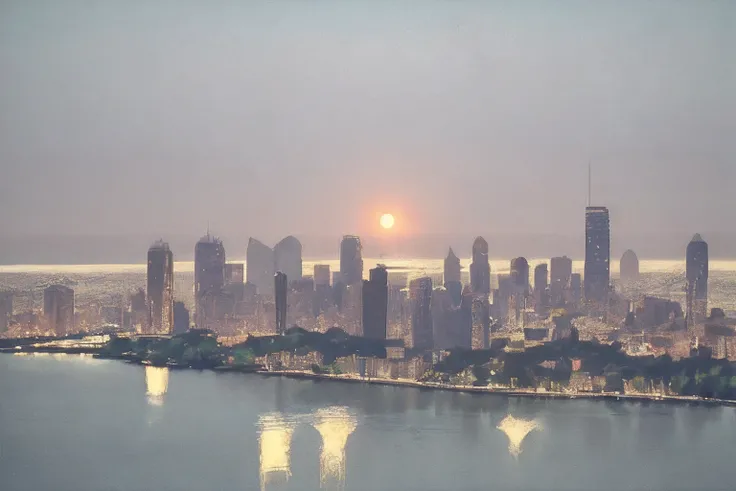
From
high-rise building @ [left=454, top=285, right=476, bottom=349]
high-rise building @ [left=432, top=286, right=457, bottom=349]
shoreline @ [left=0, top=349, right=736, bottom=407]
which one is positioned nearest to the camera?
shoreline @ [left=0, top=349, right=736, bottom=407]

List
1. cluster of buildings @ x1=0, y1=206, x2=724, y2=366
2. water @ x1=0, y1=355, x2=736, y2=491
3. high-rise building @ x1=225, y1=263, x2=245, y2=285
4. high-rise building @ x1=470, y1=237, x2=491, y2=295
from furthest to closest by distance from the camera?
high-rise building @ x1=225, y1=263, x2=245, y2=285 < high-rise building @ x1=470, y1=237, x2=491, y2=295 < cluster of buildings @ x1=0, y1=206, x2=724, y2=366 < water @ x1=0, y1=355, x2=736, y2=491

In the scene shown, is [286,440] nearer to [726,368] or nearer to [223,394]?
[223,394]

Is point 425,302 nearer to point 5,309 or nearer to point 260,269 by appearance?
point 260,269

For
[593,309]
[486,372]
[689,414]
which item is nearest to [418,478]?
[689,414]

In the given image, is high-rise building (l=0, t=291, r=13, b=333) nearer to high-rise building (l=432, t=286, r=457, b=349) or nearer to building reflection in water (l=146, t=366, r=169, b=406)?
building reflection in water (l=146, t=366, r=169, b=406)

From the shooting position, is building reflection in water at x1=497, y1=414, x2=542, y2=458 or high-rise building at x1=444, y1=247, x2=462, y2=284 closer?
building reflection in water at x1=497, y1=414, x2=542, y2=458

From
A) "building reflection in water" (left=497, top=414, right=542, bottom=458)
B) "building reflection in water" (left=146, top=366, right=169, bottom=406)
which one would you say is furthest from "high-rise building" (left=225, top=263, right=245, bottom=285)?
"building reflection in water" (left=497, top=414, right=542, bottom=458)

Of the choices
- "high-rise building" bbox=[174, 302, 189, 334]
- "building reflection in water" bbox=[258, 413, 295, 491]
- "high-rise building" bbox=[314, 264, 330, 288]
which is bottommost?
"building reflection in water" bbox=[258, 413, 295, 491]
